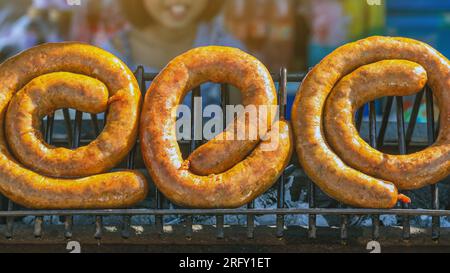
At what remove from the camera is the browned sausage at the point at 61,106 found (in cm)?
368

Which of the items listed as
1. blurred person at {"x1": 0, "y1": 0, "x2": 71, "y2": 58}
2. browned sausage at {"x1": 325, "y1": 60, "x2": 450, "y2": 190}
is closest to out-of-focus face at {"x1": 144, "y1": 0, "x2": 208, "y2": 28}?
blurred person at {"x1": 0, "y1": 0, "x2": 71, "y2": 58}

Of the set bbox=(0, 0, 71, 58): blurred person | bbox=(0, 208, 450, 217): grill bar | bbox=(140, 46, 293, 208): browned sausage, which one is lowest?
bbox=(0, 208, 450, 217): grill bar

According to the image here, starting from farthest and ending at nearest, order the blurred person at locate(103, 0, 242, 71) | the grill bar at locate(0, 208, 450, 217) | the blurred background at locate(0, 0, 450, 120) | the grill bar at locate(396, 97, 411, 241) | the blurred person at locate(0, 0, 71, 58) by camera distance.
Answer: the blurred person at locate(103, 0, 242, 71) < the blurred person at locate(0, 0, 71, 58) < the blurred background at locate(0, 0, 450, 120) < the grill bar at locate(396, 97, 411, 241) < the grill bar at locate(0, 208, 450, 217)

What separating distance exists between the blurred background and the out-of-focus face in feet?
0.04

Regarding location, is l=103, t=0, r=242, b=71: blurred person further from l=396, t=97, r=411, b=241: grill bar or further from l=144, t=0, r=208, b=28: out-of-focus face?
l=396, t=97, r=411, b=241: grill bar

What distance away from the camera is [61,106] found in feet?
13.2

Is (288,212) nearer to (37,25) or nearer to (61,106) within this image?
(61,106)

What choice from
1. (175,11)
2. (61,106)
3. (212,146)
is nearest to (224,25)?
(175,11)

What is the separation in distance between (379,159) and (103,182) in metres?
1.88

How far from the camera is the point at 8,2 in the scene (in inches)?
275

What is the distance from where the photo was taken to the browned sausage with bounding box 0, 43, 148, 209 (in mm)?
3684

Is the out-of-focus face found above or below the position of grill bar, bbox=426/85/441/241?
above

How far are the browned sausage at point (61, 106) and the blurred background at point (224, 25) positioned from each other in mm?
3317

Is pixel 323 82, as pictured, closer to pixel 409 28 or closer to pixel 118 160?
pixel 118 160
